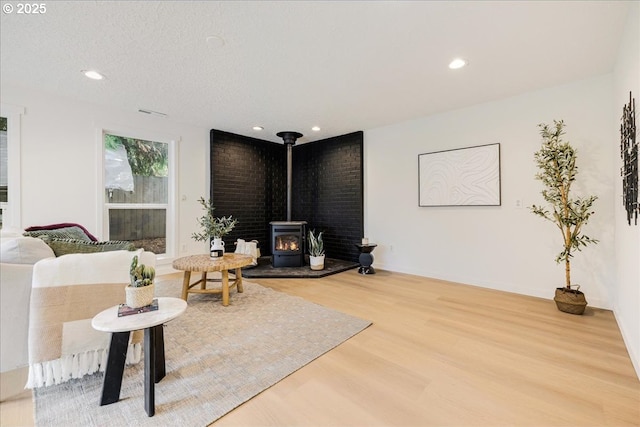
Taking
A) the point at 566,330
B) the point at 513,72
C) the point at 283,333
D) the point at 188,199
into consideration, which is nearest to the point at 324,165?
the point at 188,199

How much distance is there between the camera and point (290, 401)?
1.52m

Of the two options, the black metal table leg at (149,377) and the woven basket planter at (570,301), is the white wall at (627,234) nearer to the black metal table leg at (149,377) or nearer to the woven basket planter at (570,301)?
the woven basket planter at (570,301)

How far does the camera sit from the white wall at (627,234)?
179 cm

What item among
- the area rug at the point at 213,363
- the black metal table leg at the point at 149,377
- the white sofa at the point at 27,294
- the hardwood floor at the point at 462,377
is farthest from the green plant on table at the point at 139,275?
the hardwood floor at the point at 462,377

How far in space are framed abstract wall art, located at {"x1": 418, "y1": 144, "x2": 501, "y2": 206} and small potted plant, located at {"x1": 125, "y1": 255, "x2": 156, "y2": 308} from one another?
3734 millimetres

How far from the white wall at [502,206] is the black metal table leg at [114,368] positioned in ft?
12.6

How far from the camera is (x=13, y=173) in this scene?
316 cm

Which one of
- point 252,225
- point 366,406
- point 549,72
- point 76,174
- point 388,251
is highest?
point 549,72

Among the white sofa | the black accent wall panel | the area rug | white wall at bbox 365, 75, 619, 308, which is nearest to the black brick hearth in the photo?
white wall at bbox 365, 75, 619, 308

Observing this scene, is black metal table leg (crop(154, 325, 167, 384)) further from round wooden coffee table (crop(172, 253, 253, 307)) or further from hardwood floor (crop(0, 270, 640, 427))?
round wooden coffee table (crop(172, 253, 253, 307))

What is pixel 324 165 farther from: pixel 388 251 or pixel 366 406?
→ pixel 366 406

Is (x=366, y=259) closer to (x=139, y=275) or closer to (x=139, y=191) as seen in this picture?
(x=139, y=275)

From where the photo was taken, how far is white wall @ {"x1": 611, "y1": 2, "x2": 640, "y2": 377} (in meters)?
1.79

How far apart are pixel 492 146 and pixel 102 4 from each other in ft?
13.6
